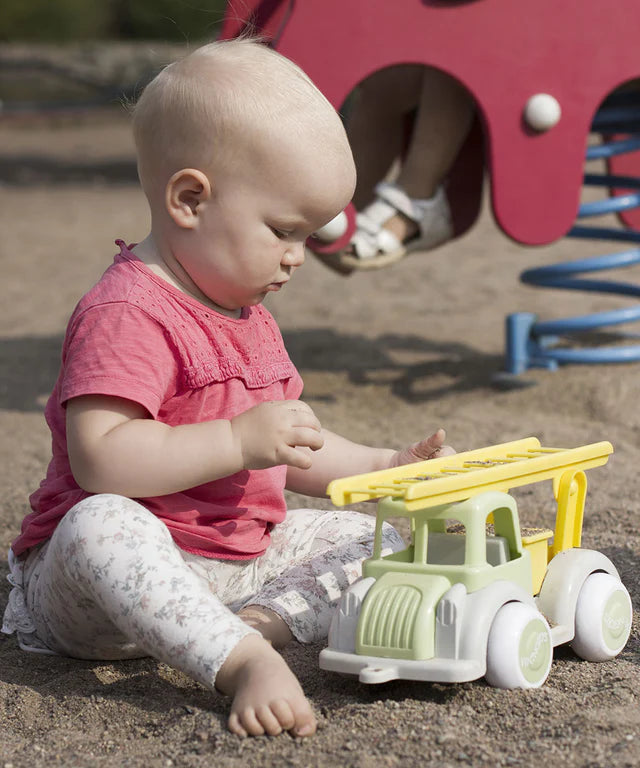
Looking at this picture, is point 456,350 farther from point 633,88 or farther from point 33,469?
point 33,469

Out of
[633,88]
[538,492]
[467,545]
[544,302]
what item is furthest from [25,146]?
[467,545]

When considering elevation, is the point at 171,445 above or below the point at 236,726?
above

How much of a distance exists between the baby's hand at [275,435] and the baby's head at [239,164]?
23cm

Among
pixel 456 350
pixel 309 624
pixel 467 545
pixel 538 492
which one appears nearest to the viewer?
pixel 467 545

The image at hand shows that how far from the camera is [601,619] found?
153cm

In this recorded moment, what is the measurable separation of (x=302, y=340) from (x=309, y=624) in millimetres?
2657

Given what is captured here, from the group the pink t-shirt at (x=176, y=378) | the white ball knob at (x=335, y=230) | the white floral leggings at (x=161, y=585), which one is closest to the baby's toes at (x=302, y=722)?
the white floral leggings at (x=161, y=585)

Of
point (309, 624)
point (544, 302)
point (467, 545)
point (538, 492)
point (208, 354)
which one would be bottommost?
point (544, 302)

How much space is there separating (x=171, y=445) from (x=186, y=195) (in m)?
0.36

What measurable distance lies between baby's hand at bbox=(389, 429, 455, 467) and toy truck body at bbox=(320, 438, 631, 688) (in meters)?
0.09

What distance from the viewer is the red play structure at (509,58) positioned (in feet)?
9.56

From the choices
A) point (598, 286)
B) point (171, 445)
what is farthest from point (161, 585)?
point (598, 286)

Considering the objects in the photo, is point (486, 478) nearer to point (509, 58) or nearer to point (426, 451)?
point (426, 451)

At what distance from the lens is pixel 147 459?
4.83 ft
